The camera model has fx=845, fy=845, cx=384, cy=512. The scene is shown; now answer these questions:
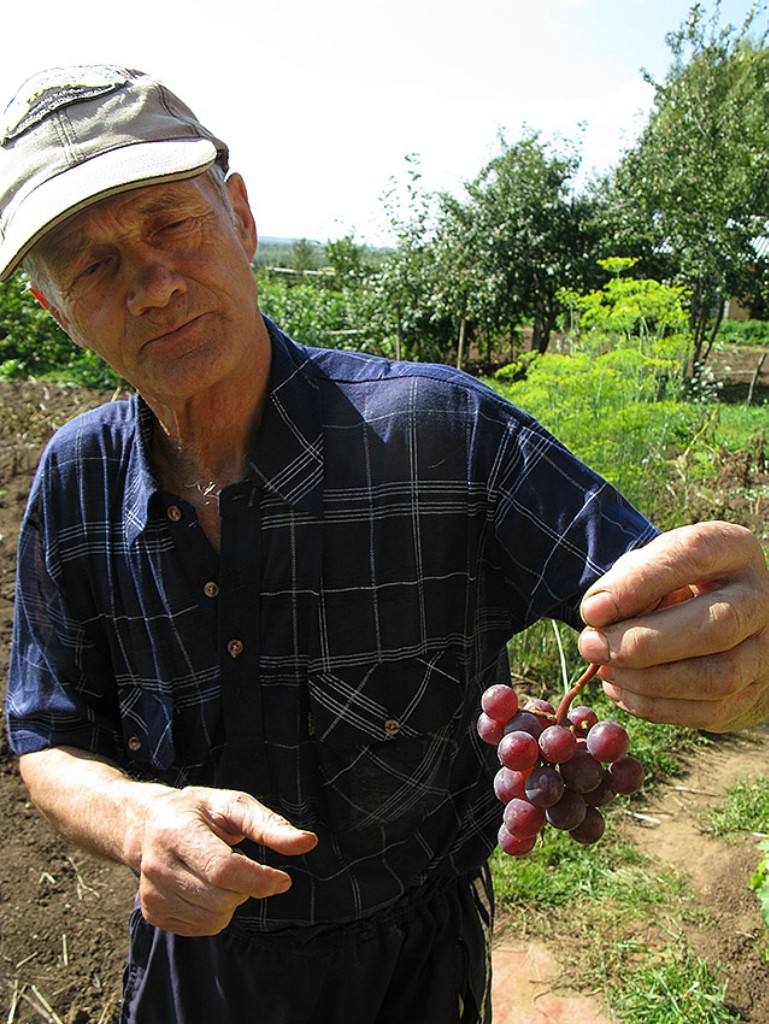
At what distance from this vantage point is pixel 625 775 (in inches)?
50.0

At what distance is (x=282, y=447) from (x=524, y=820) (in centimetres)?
80

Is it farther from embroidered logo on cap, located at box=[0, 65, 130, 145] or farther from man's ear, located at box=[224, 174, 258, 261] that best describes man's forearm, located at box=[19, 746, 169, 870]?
embroidered logo on cap, located at box=[0, 65, 130, 145]

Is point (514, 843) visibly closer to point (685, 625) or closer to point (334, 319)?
point (685, 625)

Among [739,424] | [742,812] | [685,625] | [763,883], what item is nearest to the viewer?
[685,625]

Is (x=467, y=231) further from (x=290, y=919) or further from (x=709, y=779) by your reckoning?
(x=290, y=919)

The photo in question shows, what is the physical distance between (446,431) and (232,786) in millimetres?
802

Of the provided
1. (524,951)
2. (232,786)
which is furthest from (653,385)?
(232,786)

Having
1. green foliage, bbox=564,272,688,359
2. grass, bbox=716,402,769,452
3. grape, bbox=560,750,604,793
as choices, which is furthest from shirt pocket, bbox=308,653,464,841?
grass, bbox=716,402,769,452

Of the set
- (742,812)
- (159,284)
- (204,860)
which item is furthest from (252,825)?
(742,812)

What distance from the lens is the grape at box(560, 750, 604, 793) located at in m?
1.20

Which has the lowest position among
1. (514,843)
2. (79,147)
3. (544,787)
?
(514,843)

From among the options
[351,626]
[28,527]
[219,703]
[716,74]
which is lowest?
[219,703]

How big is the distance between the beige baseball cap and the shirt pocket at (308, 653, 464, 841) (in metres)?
0.93

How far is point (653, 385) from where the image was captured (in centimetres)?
504
